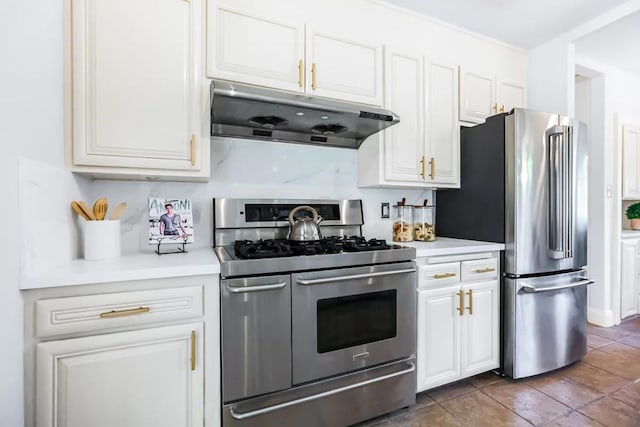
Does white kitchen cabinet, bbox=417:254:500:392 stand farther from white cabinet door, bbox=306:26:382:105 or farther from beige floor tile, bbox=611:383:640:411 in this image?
white cabinet door, bbox=306:26:382:105

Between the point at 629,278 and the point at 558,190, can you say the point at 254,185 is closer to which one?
the point at 558,190

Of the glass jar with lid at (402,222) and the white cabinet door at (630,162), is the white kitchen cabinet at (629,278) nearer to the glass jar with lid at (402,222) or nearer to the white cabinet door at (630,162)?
the white cabinet door at (630,162)

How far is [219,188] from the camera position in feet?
6.40

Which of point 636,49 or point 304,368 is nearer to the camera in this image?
point 304,368

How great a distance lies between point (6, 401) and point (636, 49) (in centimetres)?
481

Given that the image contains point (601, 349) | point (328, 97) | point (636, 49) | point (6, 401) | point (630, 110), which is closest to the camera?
point (6, 401)

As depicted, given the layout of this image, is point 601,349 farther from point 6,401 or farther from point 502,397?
point 6,401

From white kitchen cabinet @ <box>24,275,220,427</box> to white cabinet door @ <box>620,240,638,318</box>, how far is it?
159 inches

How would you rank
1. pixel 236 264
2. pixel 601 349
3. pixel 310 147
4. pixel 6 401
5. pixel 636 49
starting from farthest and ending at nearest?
1. pixel 636 49
2. pixel 601 349
3. pixel 310 147
4. pixel 236 264
5. pixel 6 401

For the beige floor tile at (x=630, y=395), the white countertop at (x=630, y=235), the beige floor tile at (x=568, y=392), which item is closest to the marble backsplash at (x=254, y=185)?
the beige floor tile at (x=568, y=392)

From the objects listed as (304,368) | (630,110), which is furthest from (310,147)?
(630,110)

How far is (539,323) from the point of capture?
2105mm

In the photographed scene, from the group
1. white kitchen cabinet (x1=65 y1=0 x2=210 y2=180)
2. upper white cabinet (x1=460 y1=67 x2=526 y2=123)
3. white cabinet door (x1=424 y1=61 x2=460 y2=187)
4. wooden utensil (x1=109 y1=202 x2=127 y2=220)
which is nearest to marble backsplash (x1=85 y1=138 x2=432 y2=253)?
wooden utensil (x1=109 y1=202 x2=127 y2=220)

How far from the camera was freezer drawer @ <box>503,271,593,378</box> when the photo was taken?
2.06 meters
